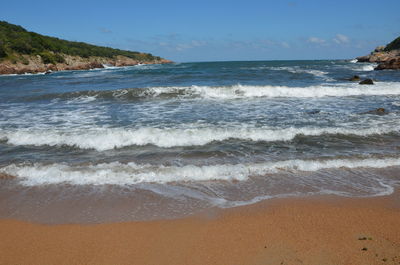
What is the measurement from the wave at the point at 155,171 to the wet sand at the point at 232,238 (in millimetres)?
1304

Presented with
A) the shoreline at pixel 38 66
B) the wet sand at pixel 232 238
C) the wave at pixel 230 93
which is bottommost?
the wet sand at pixel 232 238

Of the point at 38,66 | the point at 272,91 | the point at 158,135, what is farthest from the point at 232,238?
the point at 38,66

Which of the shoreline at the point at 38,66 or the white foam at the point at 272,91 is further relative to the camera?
the shoreline at the point at 38,66

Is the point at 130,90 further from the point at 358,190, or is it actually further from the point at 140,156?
the point at 358,190

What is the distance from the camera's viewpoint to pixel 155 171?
18.2 feet

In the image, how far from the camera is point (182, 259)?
10.1ft

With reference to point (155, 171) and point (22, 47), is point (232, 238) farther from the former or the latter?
point (22, 47)

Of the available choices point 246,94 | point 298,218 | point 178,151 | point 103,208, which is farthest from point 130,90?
point 298,218

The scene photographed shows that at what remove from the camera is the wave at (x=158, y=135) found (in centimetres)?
755

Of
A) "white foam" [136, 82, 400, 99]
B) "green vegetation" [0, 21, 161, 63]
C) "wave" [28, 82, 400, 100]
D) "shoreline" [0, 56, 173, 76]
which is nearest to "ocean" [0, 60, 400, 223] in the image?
"wave" [28, 82, 400, 100]

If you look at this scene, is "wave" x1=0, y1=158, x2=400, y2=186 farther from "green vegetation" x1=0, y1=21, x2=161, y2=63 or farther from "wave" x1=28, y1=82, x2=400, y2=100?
"green vegetation" x1=0, y1=21, x2=161, y2=63

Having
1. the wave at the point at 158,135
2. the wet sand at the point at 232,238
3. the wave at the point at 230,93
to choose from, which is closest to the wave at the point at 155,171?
the wet sand at the point at 232,238

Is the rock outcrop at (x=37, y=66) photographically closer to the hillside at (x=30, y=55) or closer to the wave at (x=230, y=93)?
the hillside at (x=30, y=55)

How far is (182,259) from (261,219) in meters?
1.25
